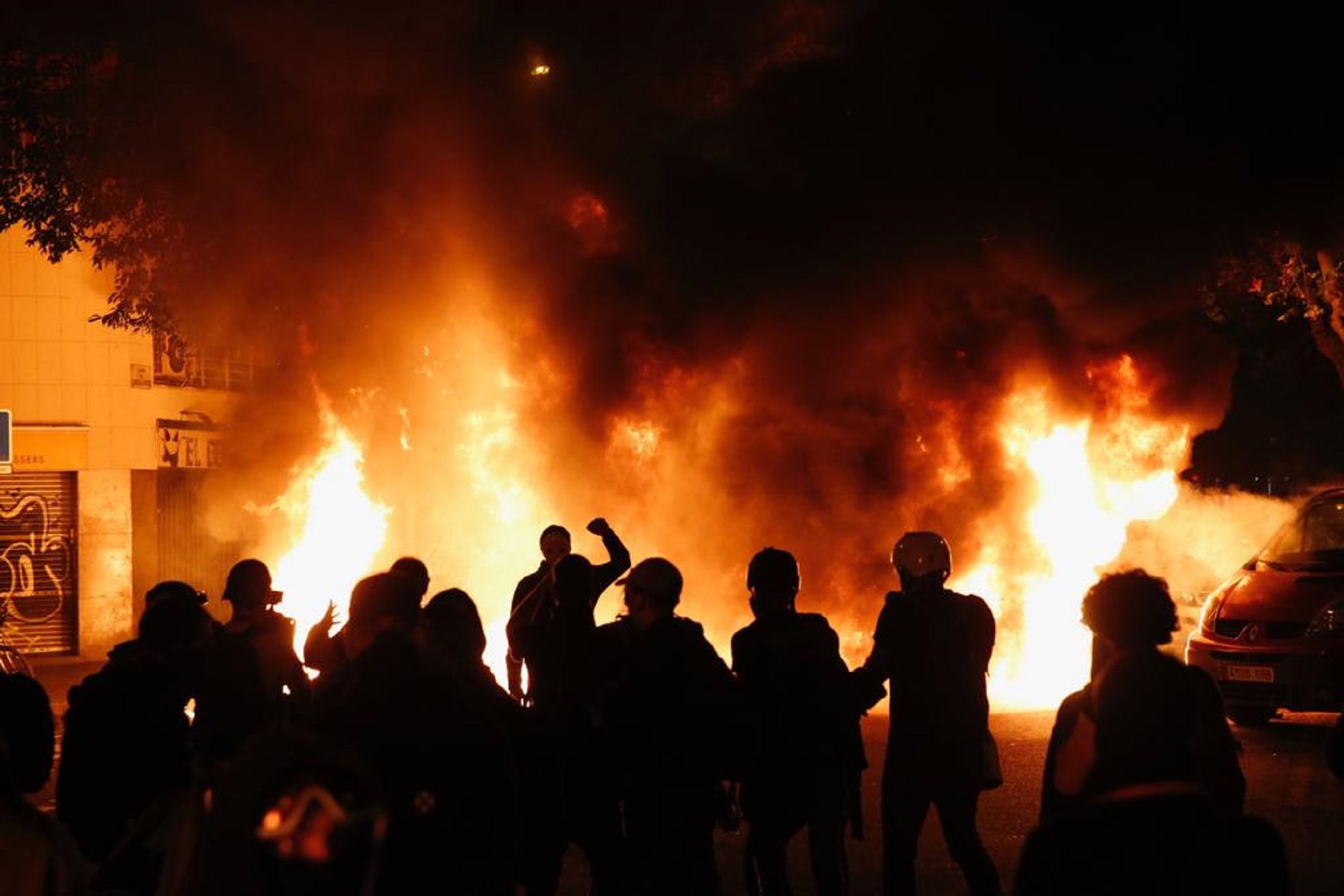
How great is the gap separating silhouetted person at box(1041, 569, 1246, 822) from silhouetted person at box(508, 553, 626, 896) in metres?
1.80

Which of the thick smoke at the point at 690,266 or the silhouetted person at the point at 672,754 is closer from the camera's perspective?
the silhouetted person at the point at 672,754

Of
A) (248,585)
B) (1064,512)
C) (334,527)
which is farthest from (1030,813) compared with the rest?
(334,527)

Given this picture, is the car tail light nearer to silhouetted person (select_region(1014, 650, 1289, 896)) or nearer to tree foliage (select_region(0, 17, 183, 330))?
silhouetted person (select_region(1014, 650, 1289, 896))

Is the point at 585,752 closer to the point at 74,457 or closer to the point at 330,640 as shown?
the point at 330,640

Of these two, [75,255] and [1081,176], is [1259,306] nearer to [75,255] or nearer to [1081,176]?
[1081,176]

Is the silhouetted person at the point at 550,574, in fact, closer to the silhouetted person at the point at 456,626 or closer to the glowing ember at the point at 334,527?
the silhouetted person at the point at 456,626

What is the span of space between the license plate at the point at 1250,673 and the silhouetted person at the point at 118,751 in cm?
944

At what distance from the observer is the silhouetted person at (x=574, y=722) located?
233 inches

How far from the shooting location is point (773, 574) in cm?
605

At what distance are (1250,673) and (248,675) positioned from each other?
29.0 ft

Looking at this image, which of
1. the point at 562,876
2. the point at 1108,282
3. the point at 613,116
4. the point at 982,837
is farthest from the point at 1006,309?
the point at 562,876

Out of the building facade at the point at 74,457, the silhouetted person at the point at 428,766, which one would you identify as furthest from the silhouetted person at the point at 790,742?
the building facade at the point at 74,457

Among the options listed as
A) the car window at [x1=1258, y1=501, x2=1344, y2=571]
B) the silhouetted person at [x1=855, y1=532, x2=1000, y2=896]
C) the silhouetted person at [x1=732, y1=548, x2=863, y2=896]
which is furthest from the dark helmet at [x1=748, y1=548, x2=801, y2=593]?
the car window at [x1=1258, y1=501, x2=1344, y2=571]

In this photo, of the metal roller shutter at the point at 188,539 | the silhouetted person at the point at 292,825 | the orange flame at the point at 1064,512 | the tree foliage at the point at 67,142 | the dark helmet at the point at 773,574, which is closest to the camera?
→ the silhouetted person at the point at 292,825
